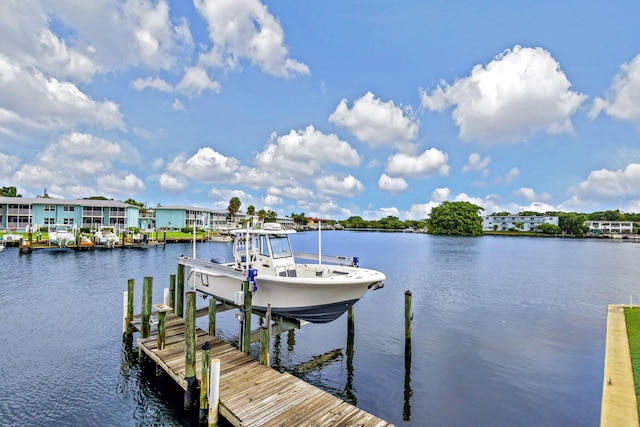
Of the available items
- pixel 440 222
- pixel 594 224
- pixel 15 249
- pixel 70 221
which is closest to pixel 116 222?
pixel 70 221

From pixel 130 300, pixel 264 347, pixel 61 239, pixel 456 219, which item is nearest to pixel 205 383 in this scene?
pixel 264 347

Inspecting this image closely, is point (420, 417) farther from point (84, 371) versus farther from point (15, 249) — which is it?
point (15, 249)

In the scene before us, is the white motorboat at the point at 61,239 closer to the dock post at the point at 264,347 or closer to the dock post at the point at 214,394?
the dock post at the point at 264,347

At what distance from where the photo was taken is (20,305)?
19.3 metres

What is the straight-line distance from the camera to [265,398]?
7.65 m

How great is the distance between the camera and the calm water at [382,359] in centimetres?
972

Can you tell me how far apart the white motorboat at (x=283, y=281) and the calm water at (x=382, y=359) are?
8.73 ft

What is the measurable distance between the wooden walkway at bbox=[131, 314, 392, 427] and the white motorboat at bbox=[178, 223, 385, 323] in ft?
7.72

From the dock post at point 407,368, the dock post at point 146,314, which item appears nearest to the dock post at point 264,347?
the dock post at point 407,368

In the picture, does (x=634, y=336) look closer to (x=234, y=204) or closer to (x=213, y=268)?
(x=213, y=268)

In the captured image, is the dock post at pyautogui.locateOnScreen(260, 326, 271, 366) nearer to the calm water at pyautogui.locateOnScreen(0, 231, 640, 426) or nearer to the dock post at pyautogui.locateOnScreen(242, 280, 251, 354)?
the dock post at pyautogui.locateOnScreen(242, 280, 251, 354)

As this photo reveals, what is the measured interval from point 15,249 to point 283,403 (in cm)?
5728

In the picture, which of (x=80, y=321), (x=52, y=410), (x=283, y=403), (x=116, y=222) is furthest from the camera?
(x=116, y=222)

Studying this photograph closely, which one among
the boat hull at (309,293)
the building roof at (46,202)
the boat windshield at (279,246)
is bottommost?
the boat hull at (309,293)
